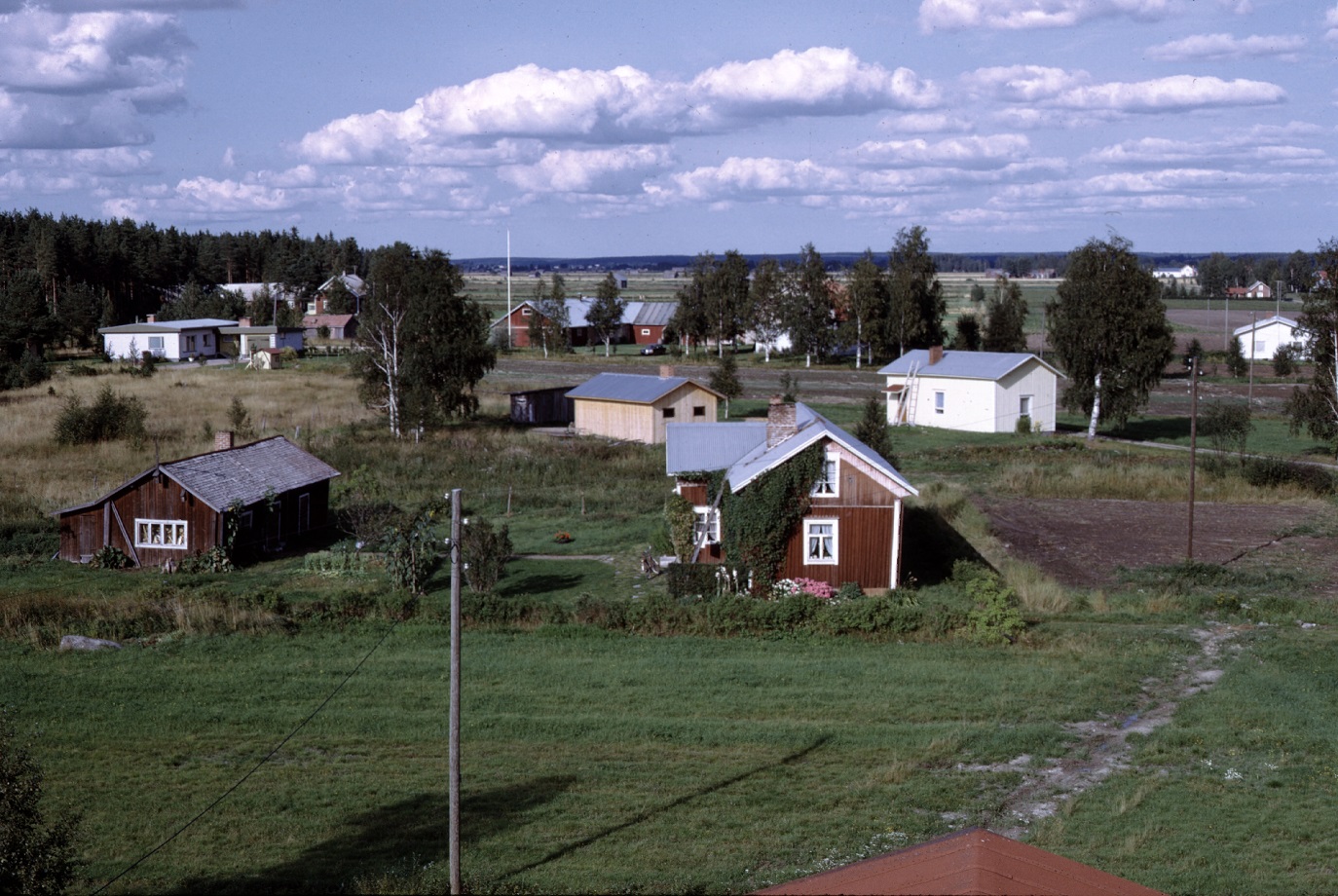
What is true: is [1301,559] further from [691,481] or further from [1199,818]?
[1199,818]

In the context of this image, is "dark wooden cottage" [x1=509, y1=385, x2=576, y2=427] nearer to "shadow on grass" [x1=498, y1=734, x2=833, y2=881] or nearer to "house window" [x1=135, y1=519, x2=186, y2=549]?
"house window" [x1=135, y1=519, x2=186, y2=549]

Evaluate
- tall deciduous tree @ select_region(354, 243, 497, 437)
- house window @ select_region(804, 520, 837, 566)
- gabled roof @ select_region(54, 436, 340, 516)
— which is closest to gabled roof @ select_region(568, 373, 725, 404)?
tall deciduous tree @ select_region(354, 243, 497, 437)

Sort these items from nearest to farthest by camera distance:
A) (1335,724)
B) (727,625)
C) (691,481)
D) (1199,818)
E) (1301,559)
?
(1199,818)
(1335,724)
(727,625)
(691,481)
(1301,559)

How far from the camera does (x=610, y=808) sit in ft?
52.5

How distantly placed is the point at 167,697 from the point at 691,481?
559 inches

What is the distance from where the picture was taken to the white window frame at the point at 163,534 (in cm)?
3180

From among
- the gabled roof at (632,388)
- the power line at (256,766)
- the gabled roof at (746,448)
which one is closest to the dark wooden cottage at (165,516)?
the power line at (256,766)

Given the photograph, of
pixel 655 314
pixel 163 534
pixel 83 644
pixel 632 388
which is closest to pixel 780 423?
pixel 163 534

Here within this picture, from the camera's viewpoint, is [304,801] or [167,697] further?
[167,697]

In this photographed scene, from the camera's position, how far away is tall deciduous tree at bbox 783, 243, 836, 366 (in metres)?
91.1

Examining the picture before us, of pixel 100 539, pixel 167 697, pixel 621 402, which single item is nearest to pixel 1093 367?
pixel 621 402

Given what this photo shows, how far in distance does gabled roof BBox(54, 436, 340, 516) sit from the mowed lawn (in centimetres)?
876

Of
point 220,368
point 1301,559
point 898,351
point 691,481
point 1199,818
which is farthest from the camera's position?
point 898,351

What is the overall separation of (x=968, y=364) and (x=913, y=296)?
87.0ft
